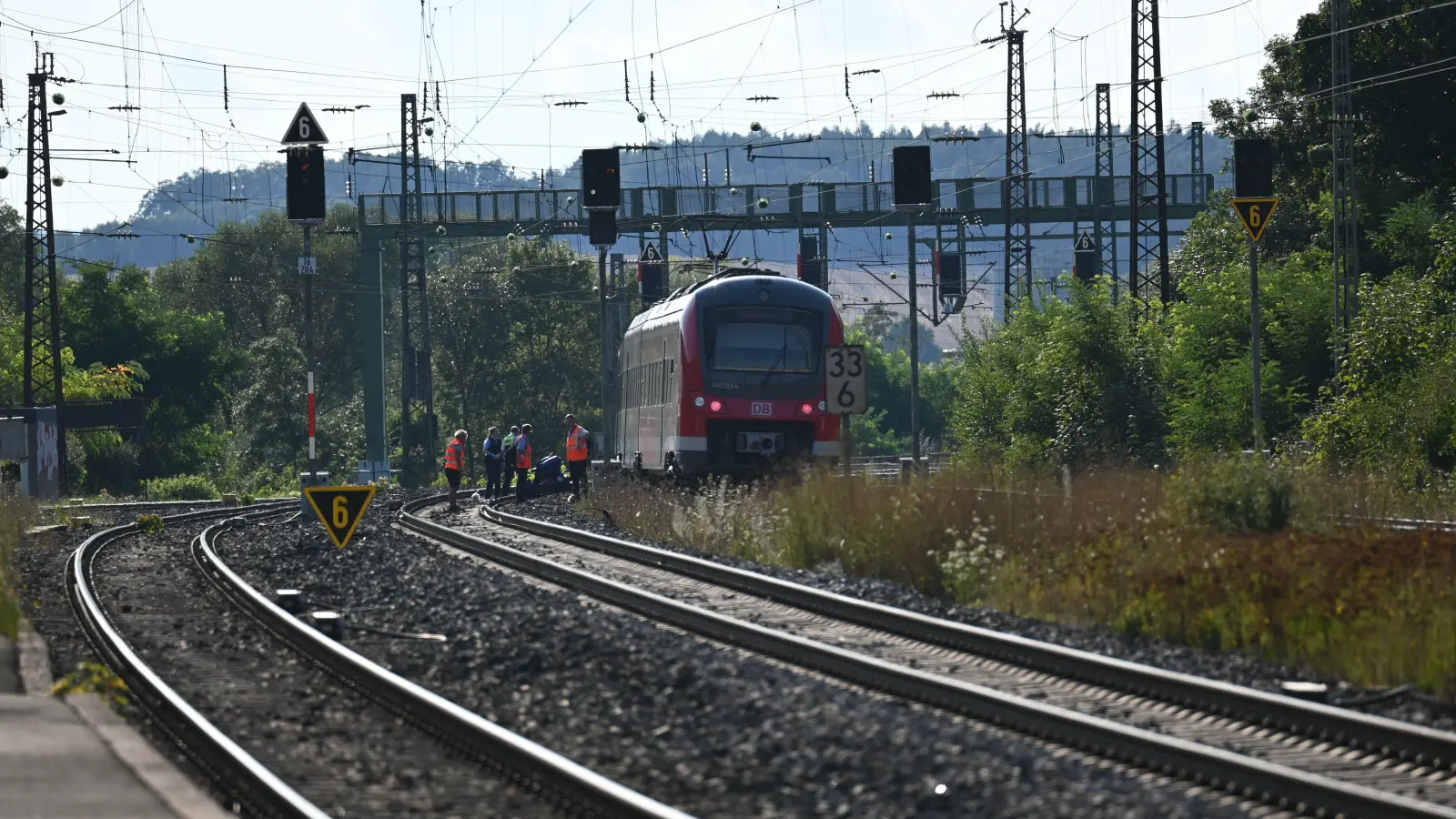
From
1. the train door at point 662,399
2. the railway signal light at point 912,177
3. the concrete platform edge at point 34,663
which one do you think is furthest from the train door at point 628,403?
the concrete platform edge at point 34,663

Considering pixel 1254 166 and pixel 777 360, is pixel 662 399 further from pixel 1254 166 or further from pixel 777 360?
pixel 1254 166

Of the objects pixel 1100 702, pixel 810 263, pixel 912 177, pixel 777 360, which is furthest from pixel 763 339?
pixel 810 263

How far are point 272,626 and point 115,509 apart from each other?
28400 millimetres

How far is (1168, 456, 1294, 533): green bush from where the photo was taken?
54.6 feet

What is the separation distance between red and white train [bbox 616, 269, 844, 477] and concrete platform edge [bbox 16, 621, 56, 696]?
1340cm

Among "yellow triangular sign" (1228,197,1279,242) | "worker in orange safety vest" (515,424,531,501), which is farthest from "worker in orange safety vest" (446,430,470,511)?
"yellow triangular sign" (1228,197,1279,242)

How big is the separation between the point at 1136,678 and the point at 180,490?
2111 inches

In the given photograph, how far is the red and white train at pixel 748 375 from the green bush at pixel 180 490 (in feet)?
115

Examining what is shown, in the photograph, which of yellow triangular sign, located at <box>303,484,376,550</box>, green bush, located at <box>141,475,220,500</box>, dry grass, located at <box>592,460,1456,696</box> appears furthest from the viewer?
green bush, located at <box>141,475,220,500</box>

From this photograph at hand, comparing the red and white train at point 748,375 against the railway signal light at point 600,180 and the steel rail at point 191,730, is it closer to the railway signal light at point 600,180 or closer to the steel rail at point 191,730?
the railway signal light at point 600,180

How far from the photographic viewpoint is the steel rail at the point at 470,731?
7633 mm

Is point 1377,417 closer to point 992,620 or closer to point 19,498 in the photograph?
point 992,620

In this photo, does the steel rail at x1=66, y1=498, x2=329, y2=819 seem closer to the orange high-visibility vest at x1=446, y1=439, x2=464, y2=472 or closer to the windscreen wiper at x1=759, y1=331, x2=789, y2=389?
the windscreen wiper at x1=759, y1=331, x2=789, y2=389

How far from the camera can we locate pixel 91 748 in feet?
29.9
